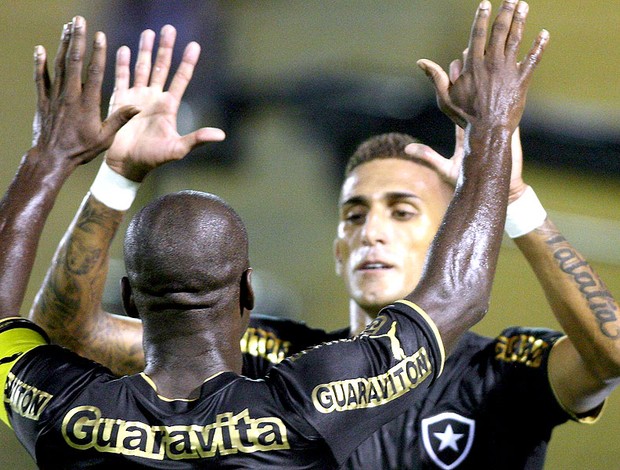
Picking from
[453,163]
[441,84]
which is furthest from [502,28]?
[453,163]

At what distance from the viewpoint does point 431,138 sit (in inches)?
285

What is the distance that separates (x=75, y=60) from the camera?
2623 millimetres

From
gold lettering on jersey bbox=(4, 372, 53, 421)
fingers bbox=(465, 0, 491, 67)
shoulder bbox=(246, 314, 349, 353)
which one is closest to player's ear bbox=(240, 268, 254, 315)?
gold lettering on jersey bbox=(4, 372, 53, 421)

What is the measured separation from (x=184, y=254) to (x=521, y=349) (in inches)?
57.1

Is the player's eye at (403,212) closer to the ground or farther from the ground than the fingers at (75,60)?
closer to the ground

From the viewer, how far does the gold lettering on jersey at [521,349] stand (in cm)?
306

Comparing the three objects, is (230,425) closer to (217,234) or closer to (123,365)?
(217,234)

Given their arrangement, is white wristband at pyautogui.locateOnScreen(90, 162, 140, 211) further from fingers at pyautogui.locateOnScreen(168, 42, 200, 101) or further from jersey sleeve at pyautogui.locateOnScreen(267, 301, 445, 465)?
jersey sleeve at pyautogui.locateOnScreen(267, 301, 445, 465)

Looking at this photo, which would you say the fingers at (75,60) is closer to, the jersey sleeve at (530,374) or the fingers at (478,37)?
the fingers at (478,37)

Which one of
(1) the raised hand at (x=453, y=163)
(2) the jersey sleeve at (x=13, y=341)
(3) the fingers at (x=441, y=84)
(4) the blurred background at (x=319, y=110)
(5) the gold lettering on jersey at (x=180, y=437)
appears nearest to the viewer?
(5) the gold lettering on jersey at (x=180, y=437)

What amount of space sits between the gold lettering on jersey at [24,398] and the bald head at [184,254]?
295mm

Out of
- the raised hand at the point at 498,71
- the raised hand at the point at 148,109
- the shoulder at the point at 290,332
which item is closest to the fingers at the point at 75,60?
the raised hand at the point at 148,109

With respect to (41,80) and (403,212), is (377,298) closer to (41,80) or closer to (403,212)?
(403,212)

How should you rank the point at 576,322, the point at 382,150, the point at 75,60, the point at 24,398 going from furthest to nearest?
the point at 382,150
the point at 576,322
the point at 75,60
the point at 24,398
